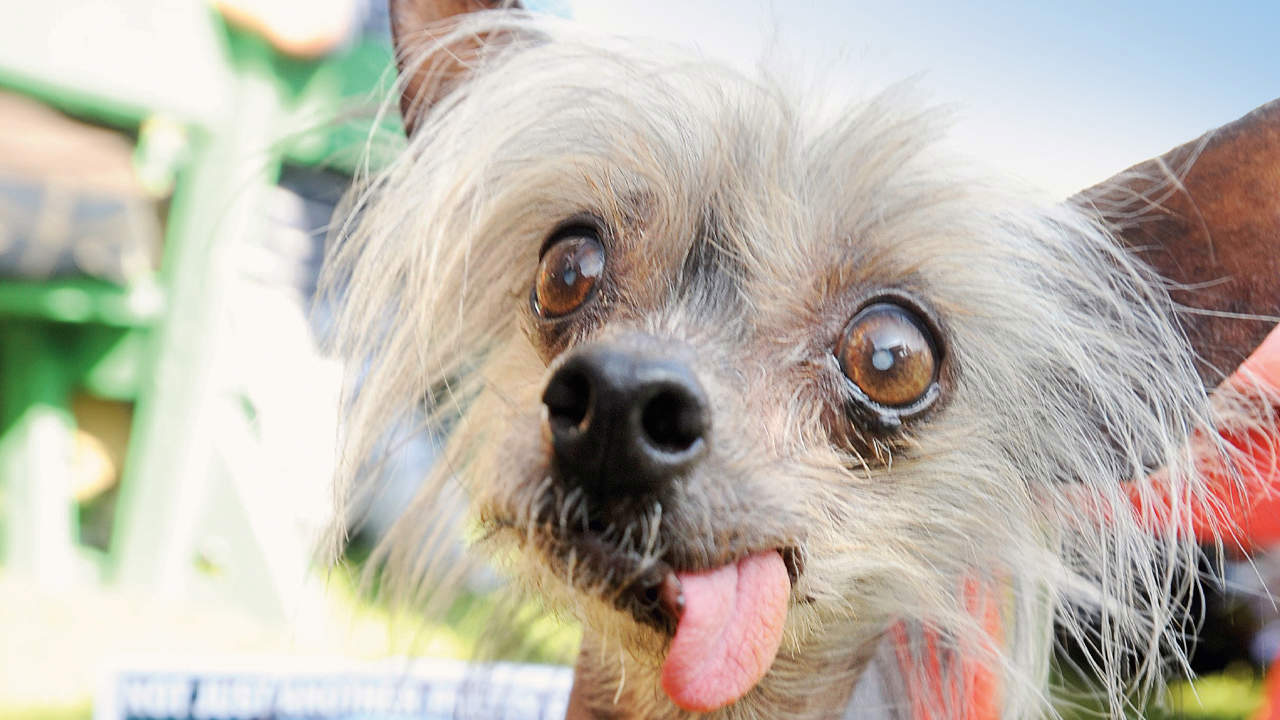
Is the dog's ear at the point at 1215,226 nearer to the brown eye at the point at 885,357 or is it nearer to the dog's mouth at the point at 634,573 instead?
the brown eye at the point at 885,357

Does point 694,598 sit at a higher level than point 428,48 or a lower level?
lower

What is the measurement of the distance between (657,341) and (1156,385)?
1.72ft

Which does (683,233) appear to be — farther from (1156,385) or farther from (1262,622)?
(1262,622)

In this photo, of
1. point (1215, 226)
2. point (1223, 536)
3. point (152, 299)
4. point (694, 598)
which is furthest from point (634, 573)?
point (152, 299)

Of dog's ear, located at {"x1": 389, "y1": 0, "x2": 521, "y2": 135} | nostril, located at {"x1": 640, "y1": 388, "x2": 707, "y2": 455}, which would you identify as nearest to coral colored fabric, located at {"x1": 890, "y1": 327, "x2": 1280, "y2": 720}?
nostril, located at {"x1": 640, "y1": 388, "x2": 707, "y2": 455}

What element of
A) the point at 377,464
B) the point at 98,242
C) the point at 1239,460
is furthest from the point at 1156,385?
the point at 98,242

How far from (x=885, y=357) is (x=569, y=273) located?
294mm

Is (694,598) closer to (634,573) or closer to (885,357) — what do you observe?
(634,573)

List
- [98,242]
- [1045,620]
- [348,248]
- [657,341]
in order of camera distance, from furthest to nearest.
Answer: [98,242] < [348,248] < [1045,620] < [657,341]

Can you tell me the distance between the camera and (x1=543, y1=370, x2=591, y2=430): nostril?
67 centimetres

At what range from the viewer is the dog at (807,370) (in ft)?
2.35

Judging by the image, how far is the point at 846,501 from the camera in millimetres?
796

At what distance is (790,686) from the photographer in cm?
90

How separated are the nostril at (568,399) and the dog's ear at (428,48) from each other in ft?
1.41
